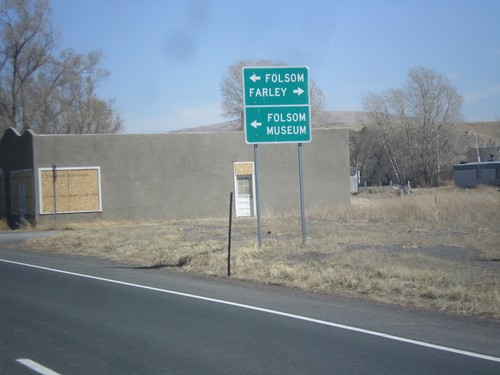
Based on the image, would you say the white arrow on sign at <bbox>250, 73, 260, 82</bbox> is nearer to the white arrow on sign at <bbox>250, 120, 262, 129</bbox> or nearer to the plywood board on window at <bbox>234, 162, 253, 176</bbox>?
the white arrow on sign at <bbox>250, 120, 262, 129</bbox>

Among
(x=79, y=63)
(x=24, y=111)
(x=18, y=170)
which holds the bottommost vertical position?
(x=18, y=170)

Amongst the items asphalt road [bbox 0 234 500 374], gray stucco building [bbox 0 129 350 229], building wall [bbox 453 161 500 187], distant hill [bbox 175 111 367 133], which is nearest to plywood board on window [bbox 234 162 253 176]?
gray stucco building [bbox 0 129 350 229]

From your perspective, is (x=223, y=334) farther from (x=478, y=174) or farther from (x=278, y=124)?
(x=478, y=174)

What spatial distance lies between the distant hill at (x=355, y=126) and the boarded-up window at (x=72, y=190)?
31.8 meters

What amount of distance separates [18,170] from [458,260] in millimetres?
25656

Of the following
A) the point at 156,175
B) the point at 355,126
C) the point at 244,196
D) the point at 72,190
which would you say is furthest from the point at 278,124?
the point at 355,126

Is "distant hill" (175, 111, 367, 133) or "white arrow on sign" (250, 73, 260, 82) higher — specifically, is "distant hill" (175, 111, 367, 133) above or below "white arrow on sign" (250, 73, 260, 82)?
above

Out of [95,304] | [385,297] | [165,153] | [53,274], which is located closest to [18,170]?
[165,153]

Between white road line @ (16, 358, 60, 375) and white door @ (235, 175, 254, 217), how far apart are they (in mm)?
27081

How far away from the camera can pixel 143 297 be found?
11.5 m

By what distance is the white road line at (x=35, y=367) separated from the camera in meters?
6.83

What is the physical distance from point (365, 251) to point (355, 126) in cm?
7821

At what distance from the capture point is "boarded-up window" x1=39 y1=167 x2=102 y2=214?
31.5 metres

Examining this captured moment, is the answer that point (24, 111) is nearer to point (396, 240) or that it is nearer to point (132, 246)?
point (132, 246)
